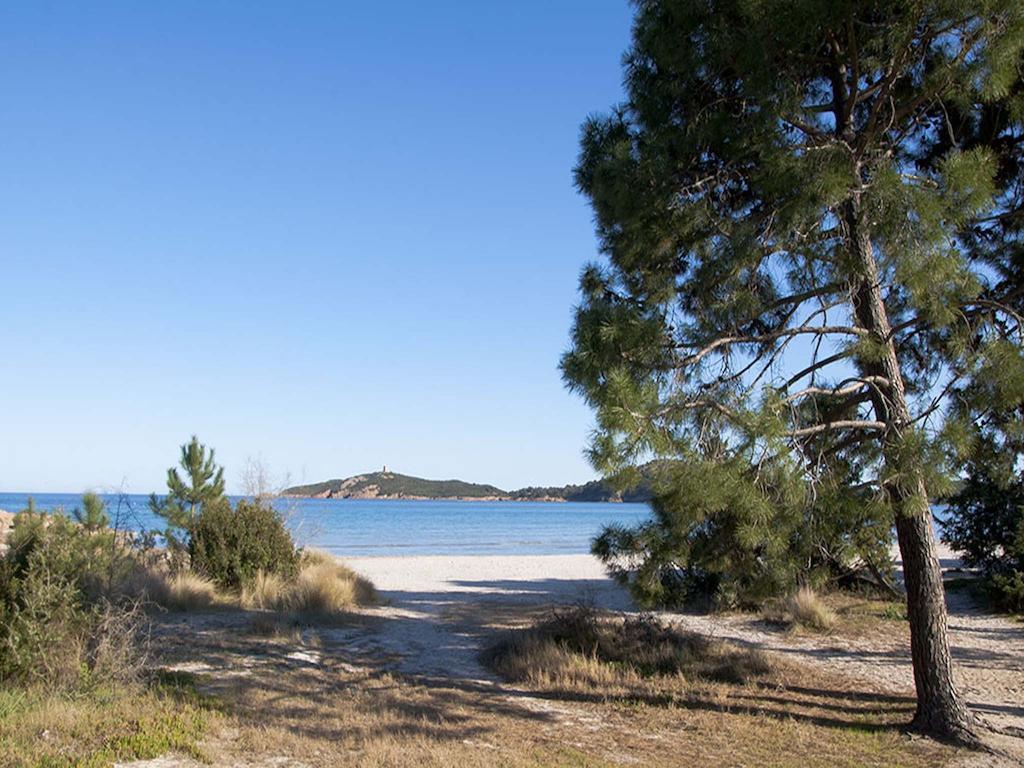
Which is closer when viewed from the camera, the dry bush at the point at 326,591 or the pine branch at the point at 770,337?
the pine branch at the point at 770,337

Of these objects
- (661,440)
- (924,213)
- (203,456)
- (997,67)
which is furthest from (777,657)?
(203,456)

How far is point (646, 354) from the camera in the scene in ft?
22.9

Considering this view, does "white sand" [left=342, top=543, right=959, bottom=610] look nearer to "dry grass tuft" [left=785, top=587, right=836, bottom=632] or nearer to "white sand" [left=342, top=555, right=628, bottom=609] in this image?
"white sand" [left=342, top=555, right=628, bottom=609]

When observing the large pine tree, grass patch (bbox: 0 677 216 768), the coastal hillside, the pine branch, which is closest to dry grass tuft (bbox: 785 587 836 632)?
the large pine tree

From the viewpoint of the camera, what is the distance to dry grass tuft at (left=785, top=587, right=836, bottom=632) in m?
12.5

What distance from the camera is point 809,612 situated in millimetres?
12625

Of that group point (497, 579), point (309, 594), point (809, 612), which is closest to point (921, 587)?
point (809, 612)

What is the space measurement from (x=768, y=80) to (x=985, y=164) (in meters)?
1.80

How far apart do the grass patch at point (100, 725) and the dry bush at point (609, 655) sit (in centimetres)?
359

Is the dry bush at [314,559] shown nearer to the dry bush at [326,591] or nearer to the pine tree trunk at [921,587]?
the dry bush at [326,591]

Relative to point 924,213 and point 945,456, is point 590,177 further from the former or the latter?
point 945,456

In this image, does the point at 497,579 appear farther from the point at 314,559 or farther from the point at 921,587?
the point at 921,587

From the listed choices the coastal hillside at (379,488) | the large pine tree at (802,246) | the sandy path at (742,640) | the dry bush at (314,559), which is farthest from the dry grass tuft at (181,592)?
the coastal hillside at (379,488)

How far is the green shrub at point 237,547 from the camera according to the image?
14242 millimetres
